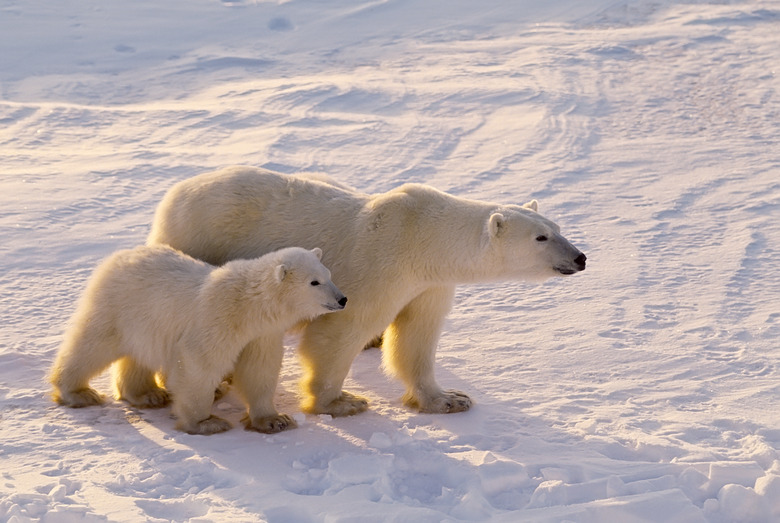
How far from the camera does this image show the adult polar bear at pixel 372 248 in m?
4.62

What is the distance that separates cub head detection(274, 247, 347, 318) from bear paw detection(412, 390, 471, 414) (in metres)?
0.81

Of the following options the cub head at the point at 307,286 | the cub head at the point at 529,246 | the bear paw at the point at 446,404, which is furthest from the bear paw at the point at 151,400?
the cub head at the point at 529,246

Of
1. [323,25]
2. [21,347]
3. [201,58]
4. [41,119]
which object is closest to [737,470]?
[21,347]

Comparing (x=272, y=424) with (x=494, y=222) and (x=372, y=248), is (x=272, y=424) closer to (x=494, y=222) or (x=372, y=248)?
(x=372, y=248)

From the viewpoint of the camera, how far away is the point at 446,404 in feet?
16.0

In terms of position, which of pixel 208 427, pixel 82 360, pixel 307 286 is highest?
pixel 307 286

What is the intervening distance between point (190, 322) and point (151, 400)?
65 centimetres

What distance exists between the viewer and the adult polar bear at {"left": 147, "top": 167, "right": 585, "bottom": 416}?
4625mm

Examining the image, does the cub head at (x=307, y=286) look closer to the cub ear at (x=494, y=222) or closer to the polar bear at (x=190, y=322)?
the polar bear at (x=190, y=322)

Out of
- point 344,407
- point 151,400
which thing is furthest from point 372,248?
point 151,400

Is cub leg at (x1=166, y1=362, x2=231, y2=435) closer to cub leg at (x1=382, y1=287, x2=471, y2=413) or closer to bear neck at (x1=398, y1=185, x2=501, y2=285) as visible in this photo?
cub leg at (x1=382, y1=287, x2=471, y2=413)

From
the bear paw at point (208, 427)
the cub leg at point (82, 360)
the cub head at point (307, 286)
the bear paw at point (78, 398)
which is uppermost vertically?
the cub head at point (307, 286)

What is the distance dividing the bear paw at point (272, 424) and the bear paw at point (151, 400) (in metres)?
0.54

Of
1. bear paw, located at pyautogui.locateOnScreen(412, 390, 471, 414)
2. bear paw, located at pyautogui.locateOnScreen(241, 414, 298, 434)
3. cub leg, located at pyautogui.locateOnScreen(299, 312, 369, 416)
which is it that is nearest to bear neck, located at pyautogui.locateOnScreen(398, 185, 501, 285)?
cub leg, located at pyautogui.locateOnScreen(299, 312, 369, 416)
